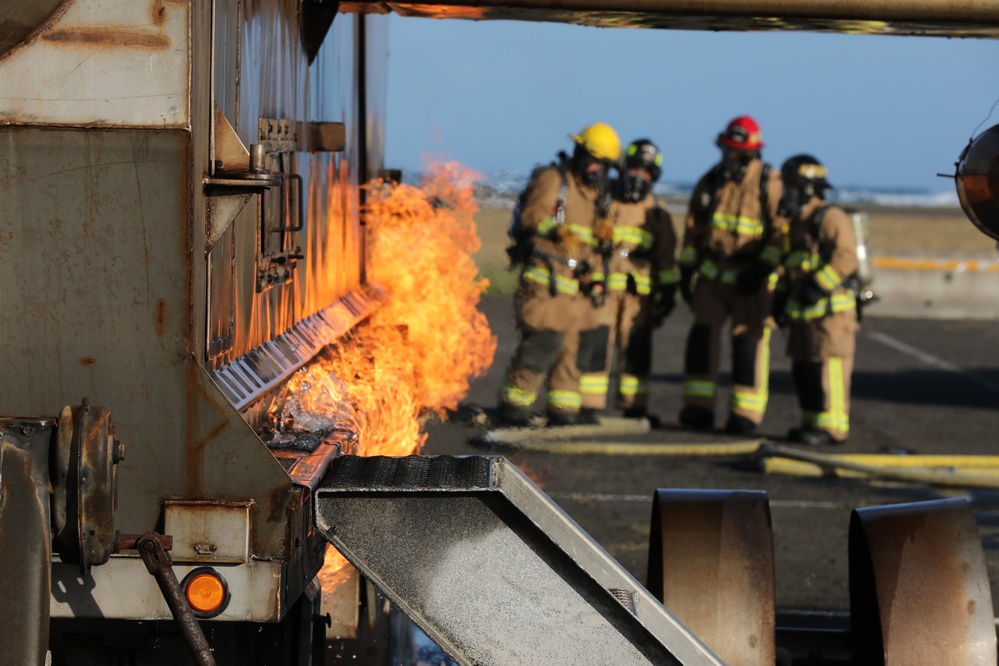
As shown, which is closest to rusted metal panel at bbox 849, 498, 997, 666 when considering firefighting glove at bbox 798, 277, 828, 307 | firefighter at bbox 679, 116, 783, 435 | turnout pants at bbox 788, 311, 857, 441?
turnout pants at bbox 788, 311, 857, 441

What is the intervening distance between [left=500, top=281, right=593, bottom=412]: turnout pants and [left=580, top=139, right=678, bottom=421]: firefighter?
0.30m

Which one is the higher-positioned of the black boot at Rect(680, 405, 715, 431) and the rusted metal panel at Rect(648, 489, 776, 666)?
the rusted metal panel at Rect(648, 489, 776, 666)

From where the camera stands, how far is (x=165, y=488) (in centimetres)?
279

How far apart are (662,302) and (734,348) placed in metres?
0.85

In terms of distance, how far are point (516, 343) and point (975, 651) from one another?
7065 millimetres

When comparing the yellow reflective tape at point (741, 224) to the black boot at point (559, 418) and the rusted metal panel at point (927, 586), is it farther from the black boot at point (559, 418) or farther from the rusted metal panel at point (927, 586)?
the rusted metal panel at point (927, 586)

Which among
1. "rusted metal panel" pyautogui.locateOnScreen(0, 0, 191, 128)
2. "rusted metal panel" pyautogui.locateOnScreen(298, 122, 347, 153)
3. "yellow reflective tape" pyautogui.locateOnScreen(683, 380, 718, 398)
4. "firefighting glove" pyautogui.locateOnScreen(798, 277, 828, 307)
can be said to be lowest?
"yellow reflective tape" pyautogui.locateOnScreen(683, 380, 718, 398)

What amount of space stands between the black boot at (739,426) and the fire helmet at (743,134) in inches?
92.8

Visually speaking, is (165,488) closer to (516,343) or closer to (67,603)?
(67,603)

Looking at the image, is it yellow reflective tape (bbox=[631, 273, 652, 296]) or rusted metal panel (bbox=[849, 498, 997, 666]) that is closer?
rusted metal panel (bbox=[849, 498, 997, 666])

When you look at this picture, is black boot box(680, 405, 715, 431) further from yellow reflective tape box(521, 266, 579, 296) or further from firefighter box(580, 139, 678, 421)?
yellow reflective tape box(521, 266, 579, 296)

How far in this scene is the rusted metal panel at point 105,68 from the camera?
2.73 m

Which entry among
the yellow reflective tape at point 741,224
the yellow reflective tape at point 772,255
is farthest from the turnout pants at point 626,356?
the yellow reflective tape at point 772,255

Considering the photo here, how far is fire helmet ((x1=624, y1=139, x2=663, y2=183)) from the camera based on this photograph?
11.4m
